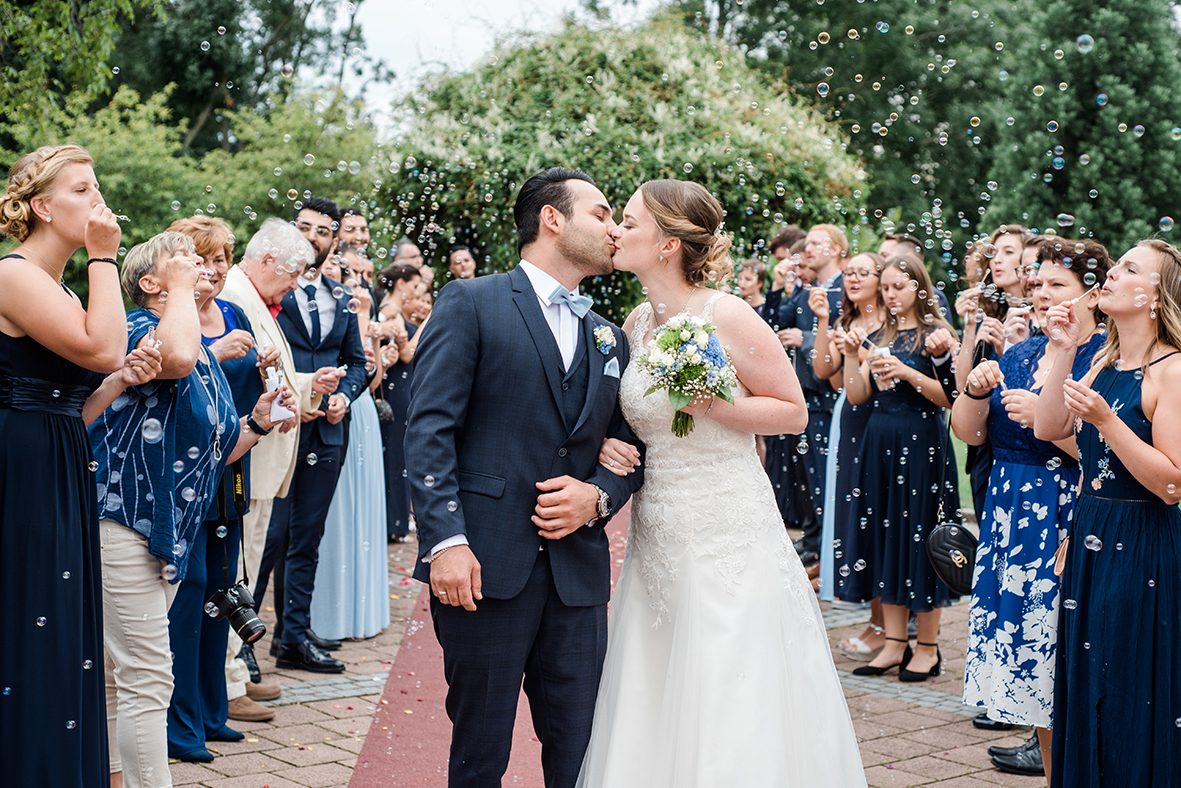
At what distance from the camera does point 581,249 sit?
10.7ft

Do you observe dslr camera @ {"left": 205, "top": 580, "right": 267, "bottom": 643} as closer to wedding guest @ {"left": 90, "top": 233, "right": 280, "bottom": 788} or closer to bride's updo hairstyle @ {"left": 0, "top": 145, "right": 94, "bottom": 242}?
wedding guest @ {"left": 90, "top": 233, "right": 280, "bottom": 788}

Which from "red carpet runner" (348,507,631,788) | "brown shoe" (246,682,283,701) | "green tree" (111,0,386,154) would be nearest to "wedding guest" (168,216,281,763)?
"brown shoe" (246,682,283,701)

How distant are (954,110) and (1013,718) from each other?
2433 centimetres

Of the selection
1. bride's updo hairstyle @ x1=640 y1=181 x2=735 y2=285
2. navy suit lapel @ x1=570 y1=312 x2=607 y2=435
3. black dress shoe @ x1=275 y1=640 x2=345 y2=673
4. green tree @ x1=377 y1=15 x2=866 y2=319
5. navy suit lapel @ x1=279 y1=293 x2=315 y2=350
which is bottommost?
black dress shoe @ x1=275 y1=640 x2=345 y2=673

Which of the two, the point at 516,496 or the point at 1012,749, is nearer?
the point at 516,496

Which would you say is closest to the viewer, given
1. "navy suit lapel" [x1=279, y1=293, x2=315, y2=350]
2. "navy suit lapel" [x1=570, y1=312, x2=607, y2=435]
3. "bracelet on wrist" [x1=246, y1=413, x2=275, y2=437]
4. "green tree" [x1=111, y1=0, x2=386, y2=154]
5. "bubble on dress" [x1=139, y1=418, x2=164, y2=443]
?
"navy suit lapel" [x1=570, y1=312, x2=607, y2=435]

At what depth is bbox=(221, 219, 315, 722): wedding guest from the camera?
16.9ft

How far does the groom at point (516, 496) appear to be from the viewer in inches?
118

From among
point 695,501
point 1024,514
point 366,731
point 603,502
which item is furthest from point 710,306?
point 366,731

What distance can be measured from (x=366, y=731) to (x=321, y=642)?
4.46 feet

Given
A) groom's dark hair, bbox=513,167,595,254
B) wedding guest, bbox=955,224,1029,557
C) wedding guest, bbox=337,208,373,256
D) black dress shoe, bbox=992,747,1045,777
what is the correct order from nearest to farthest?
groom's dark hair, bbox=513,167,595,254
black dress shoe, bbox=992,747,1045,777
wedding guest, bbox=955,224,1029,557
wedding guest, bbox=337,208,373,256

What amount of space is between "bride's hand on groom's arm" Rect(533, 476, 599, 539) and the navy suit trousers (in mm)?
119

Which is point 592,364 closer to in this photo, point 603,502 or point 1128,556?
point 603,502

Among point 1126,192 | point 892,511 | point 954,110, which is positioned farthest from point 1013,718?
point 954,110
